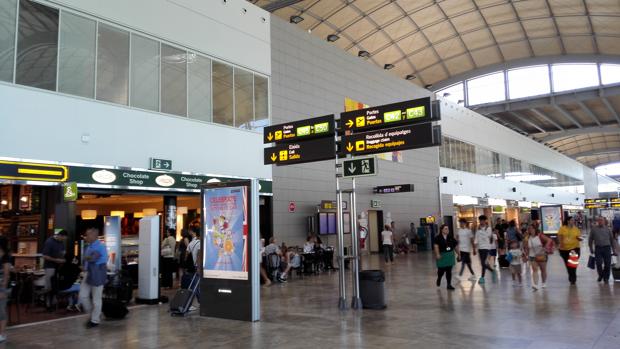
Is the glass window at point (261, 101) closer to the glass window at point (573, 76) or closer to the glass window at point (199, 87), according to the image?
the glass window at point (199, 87)

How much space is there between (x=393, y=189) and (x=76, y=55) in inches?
648

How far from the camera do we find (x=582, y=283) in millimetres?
11945

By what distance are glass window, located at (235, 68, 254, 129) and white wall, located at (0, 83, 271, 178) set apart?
476mm

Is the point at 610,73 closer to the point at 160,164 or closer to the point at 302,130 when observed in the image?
the point at 302,130

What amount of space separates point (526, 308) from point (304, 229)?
12584 millimetres

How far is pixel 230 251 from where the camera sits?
898cm

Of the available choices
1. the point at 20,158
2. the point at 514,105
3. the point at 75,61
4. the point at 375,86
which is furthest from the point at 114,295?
the point at 514,105

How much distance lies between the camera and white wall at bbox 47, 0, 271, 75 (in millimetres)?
14546

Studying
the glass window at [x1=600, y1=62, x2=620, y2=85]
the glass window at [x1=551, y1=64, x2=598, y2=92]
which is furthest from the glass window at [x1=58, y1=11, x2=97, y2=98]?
the glass window at [x1=600, y1=62, x2=620, y2=85]

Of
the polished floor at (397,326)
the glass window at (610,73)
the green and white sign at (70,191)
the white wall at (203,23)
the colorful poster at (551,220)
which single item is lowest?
the polished floor at (397,326)

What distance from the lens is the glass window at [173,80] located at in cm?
1580

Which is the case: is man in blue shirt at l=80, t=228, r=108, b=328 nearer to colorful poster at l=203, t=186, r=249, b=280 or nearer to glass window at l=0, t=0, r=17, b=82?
colorful poster at l=203, t=186, r=249, b=280

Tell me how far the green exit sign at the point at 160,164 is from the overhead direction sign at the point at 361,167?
7233mm

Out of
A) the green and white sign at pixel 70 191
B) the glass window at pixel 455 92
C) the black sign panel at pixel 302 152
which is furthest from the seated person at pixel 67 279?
the glass window at pixel 455 92
